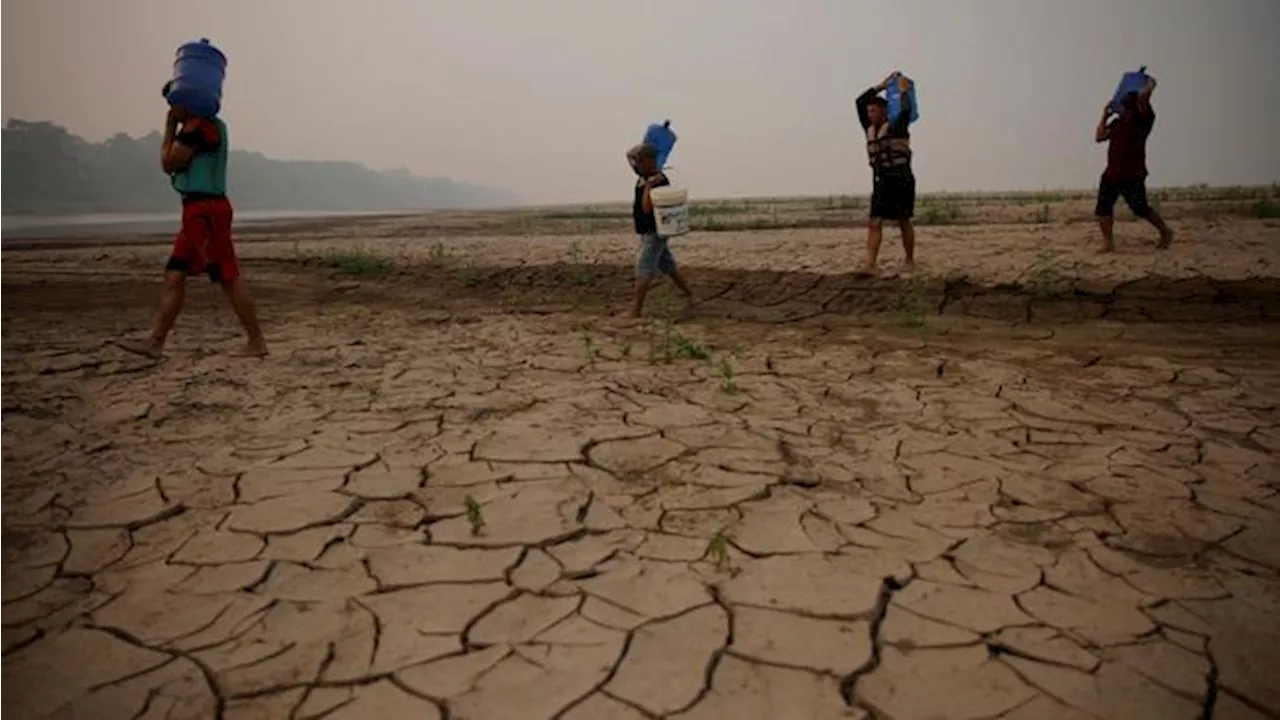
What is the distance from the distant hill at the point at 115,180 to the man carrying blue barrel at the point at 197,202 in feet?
166

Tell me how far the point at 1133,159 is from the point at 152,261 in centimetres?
1146

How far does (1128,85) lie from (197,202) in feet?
23.0

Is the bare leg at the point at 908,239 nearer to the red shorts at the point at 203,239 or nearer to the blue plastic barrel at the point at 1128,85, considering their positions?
the blue plastic barrel at the point at 1128,85

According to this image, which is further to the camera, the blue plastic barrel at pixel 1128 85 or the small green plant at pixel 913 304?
the blue plastic barrel at pixel 1128 85

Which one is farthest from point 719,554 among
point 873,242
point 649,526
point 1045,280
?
point 1045,280

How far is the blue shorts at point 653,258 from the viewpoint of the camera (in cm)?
482

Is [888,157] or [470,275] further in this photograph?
[470,275]

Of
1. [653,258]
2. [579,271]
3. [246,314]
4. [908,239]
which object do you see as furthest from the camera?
[579,271]

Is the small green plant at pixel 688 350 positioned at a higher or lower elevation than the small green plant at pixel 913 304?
lower

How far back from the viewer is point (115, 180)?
224 ft

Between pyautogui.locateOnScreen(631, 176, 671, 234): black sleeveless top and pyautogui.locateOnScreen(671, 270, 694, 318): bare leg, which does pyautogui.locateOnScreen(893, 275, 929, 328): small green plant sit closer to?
pyautogui.locateOnScreen(671, 270, 694, 318): bare leg

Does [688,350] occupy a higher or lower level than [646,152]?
lower

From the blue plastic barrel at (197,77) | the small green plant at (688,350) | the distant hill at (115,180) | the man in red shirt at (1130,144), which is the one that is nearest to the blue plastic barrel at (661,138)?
the small green plant at (688,350)

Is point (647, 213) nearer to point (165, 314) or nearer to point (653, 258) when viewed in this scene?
point (653, 258)
